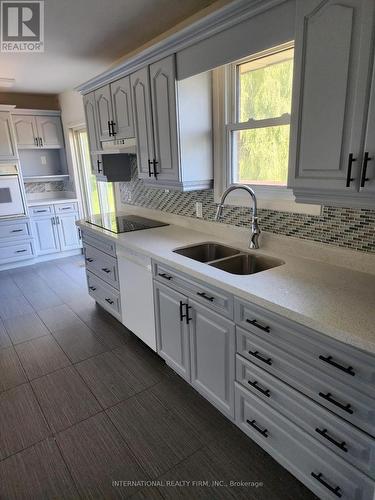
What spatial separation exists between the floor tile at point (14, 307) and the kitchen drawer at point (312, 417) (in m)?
2.77

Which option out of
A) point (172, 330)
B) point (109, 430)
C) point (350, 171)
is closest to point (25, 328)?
point (109, 430)

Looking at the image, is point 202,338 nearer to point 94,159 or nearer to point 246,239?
point 246,239

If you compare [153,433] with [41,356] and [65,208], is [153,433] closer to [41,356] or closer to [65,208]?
[41,356]

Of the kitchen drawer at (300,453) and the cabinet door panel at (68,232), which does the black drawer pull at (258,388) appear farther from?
the cabinet door panel at (68,232)

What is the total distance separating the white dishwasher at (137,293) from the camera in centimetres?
231

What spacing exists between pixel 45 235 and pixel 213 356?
13.7 ft

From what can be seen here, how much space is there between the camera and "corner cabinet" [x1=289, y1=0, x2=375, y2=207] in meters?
1.18

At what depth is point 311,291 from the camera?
4.78ft

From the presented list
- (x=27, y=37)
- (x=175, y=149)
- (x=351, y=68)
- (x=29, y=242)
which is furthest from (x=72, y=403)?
(x=29, y=242)

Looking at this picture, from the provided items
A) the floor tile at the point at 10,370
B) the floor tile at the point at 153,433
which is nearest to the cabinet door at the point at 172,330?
the floor tile at the point at 153,433

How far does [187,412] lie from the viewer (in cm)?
199

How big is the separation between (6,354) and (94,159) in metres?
2.12

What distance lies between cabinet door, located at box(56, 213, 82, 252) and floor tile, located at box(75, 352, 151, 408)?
3.13 meters

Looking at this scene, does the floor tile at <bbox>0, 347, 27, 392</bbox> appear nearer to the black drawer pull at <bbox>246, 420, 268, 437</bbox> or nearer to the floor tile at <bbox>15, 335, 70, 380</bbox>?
the floor tile at <bbox>15, 335, 70, 380</bbox>
